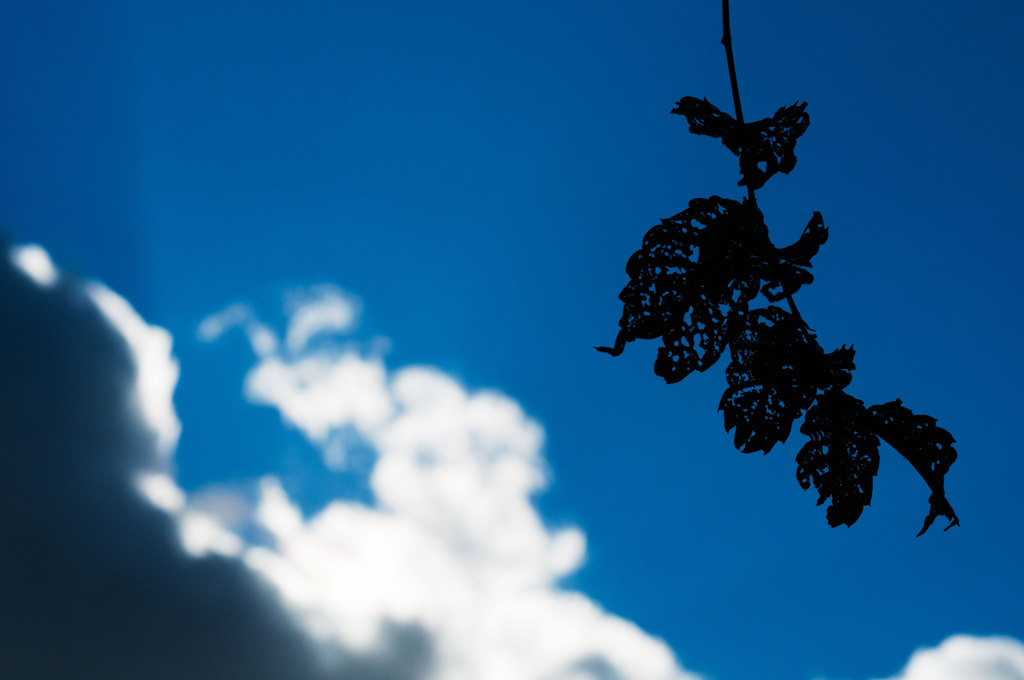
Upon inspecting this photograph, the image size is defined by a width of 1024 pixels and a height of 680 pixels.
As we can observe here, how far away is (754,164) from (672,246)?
0.24 meters

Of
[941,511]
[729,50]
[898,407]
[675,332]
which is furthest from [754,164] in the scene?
[941,511]

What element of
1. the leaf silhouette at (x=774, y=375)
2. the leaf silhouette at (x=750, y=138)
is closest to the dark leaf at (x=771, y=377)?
the leaf silhouette at (x=774, y=375)

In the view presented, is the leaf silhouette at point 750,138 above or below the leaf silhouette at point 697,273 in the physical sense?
above

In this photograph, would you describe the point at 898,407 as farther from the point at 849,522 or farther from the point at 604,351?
the point at 604,351

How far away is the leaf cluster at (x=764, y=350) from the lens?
3.52ft

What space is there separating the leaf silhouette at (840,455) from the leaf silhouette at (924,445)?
0.03 meters

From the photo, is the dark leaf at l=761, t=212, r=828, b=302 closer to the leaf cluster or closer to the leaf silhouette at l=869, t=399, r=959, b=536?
the leaf cluster

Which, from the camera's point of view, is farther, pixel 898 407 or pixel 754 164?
pixel 754 164

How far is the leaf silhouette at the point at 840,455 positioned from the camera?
3.57 ft

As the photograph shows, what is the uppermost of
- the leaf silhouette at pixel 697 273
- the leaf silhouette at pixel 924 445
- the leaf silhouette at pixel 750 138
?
the leaf silhouette at pixel 750 138

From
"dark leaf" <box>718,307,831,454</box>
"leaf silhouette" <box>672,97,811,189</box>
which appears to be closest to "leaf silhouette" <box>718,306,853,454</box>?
"dark leaf" <box>718,307,831,454</box>

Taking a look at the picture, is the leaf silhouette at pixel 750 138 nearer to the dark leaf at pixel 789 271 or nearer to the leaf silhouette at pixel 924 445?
the dark leaf at pixel 789 271

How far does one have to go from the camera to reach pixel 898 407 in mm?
1095

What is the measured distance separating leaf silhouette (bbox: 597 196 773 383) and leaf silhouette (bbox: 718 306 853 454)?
1.8 inches
